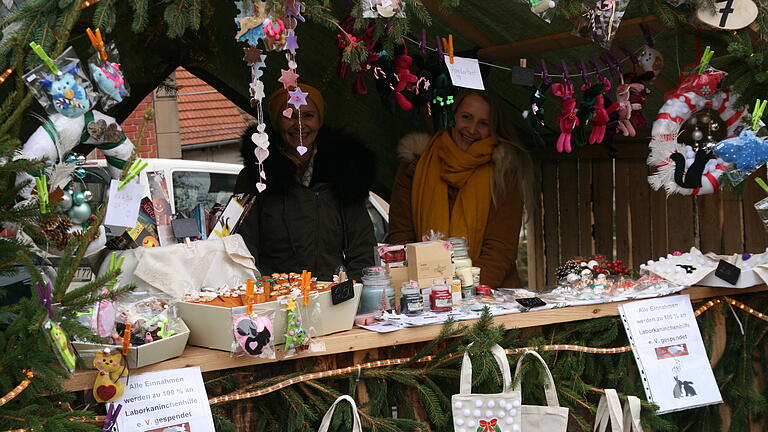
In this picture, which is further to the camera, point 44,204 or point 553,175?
point 553,175

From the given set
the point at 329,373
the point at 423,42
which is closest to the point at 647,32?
the point at 423,42

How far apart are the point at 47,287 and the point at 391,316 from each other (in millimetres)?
1232

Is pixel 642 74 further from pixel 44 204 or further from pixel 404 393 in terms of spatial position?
pixel 44 204

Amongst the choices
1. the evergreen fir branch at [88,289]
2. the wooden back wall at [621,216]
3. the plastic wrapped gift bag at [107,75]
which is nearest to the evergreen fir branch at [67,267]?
the evergreen fir branch at [88,289]

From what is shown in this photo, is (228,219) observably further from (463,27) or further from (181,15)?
(463,27)

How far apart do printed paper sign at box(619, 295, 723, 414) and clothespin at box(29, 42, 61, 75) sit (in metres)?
2.12

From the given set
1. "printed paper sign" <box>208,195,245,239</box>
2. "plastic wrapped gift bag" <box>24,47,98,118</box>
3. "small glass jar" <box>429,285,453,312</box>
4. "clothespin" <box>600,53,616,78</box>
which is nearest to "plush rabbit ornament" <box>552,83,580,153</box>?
"clothespin" <box>600,53,616,78</box>

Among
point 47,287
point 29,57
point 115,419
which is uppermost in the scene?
point 29,57

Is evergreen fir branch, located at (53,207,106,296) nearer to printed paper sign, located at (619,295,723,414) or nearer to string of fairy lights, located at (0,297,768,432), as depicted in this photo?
string of fairy lights, located at (0,297,768,432)

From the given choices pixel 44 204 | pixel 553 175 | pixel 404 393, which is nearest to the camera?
pixel 44 204

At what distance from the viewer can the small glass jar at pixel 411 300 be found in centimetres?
282

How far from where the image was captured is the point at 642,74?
3539 mm

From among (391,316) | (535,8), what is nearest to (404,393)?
(391,316)

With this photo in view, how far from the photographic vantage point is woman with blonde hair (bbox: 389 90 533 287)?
402 centimetres
